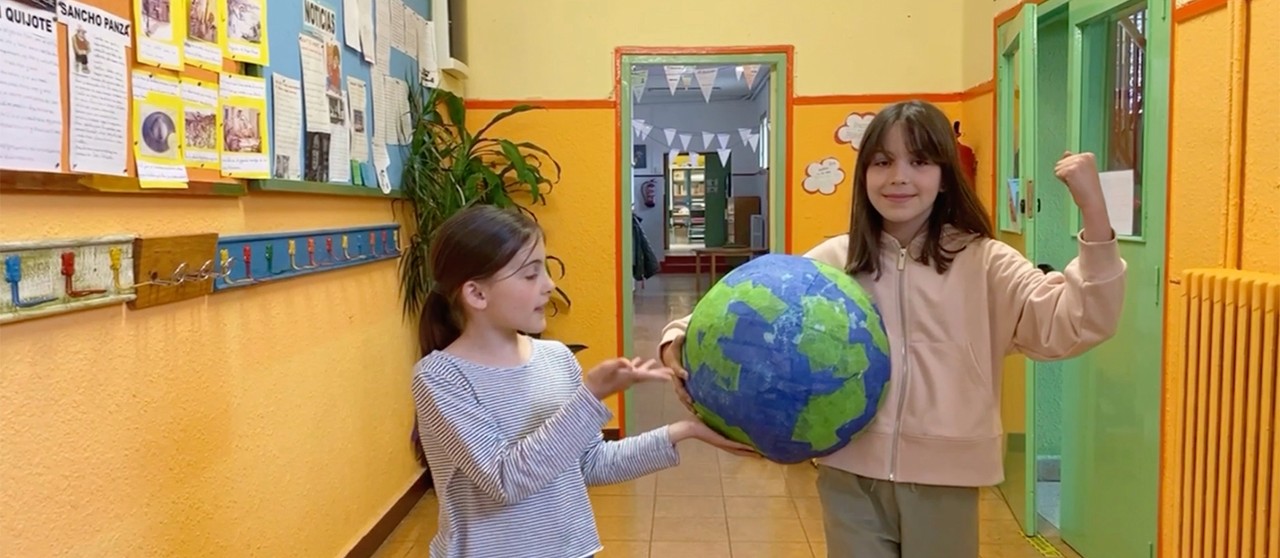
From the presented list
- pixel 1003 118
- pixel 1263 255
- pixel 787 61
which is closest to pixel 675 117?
pixel 787 61

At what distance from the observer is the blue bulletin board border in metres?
2.31

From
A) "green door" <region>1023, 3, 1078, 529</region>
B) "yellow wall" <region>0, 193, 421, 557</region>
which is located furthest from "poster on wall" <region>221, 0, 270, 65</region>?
"green door" <region>1023, 3, 1078, 529</region>

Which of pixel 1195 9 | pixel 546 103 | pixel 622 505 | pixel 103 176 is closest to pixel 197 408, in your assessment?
pixel 103 176

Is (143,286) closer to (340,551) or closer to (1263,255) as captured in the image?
(340,551)

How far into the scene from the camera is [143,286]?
6.28 feet

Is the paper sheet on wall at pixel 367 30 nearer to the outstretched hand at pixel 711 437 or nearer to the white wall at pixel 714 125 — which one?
the outstretched hand at pixel 711 437

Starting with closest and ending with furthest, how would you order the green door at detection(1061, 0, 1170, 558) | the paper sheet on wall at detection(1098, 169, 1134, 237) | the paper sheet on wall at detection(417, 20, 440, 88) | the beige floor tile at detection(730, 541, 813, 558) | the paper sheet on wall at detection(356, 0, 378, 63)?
1. the green door at detection(1061, 0, 1170, 558)
2. the paper sheet on wall at detection(1098, 169, 1134, 237)
3. the paper sheet on wall at detection(356, 0, 378, 63)
4. the beige floor tile at detection(730, 541, 813, 558)
5. the paper sheet on wall at detection(417, 20, 440, 88)

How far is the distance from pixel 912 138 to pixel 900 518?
65 cm

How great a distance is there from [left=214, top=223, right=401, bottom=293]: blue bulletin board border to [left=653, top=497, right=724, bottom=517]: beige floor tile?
1.54m

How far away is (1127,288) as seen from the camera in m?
2.89

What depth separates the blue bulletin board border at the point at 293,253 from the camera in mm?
2311

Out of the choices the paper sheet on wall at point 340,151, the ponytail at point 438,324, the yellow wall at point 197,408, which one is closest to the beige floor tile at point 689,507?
the yellow wall at point 197,408

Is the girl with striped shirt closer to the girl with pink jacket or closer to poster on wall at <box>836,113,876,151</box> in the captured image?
the girl with pink jacket

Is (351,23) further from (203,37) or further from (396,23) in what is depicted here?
(203,37)
